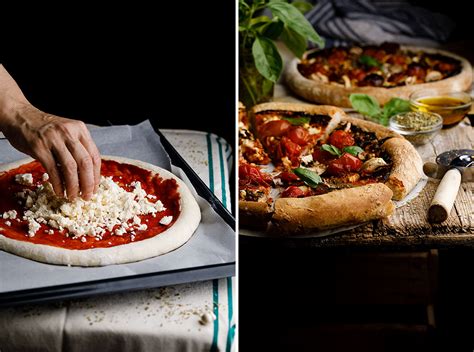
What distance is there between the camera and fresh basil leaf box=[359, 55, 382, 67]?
190cm

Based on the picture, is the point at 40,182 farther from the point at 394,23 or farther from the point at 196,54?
the point at 394,23

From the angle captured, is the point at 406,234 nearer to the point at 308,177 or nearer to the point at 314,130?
the point at 308,177

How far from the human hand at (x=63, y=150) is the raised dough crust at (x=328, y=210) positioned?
0.33 m

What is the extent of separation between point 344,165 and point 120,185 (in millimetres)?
441

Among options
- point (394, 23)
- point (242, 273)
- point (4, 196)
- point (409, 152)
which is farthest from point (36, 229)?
point (394, 23)

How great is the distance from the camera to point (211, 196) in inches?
40.5

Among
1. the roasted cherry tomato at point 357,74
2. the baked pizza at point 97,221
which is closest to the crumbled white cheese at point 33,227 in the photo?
the baked pizza at point 97,221

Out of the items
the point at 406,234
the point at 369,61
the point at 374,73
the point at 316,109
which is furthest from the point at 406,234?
the point at 369,61

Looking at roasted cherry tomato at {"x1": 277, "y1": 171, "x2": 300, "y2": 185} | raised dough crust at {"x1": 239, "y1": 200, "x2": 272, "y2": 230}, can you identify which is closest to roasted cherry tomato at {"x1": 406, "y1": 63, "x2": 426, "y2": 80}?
roasted cherry tomato at {"x1": 277, "y1": 171, "x2": 300, "y2": 185}

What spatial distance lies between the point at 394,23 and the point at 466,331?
3.54 ft

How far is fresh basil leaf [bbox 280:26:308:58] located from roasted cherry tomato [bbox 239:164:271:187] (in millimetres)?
392

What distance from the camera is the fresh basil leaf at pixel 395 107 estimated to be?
1552 mm

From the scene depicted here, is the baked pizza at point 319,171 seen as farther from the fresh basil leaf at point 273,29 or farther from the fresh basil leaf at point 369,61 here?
the fresh basil leaf at point 369,61

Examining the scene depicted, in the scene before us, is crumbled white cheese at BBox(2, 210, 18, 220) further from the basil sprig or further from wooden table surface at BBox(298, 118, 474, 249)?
the basil sprig
